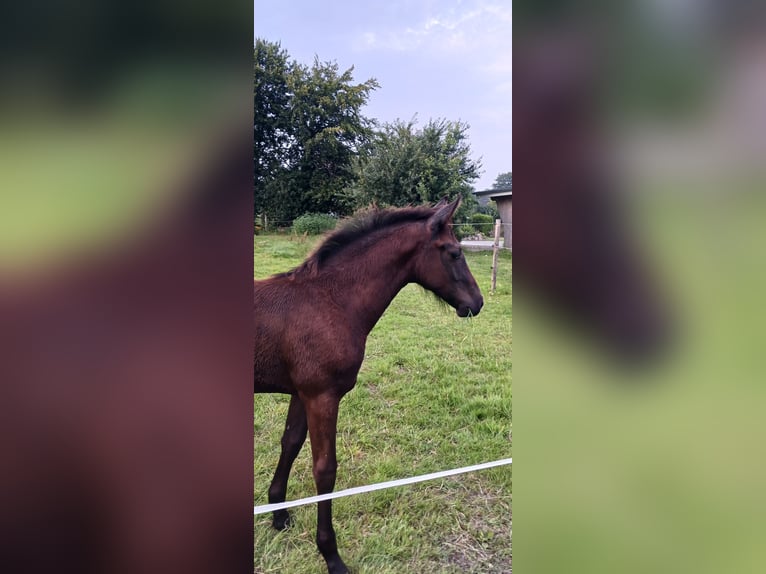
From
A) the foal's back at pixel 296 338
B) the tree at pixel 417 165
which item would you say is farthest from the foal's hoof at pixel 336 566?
the tree at pixel 417 165

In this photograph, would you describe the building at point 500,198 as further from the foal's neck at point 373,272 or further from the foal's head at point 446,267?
the foal's neck at point 373,272

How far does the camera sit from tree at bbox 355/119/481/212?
1.23 metres

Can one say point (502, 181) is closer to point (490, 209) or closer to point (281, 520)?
point (490, 209)

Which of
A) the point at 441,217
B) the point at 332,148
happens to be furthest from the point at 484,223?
the point at 332,148

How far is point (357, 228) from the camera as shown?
120 centimetres

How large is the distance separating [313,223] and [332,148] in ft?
0.71

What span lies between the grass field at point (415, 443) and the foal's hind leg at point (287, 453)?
0.03 meters

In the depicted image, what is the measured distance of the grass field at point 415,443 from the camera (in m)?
1.17
